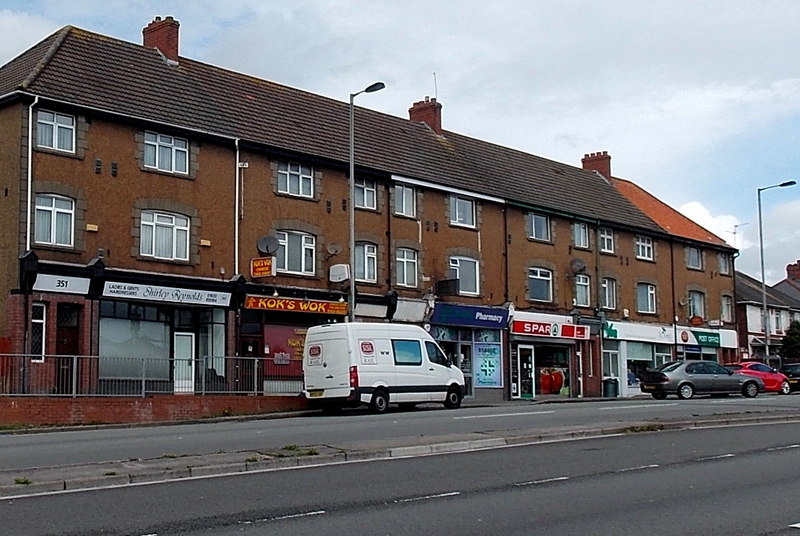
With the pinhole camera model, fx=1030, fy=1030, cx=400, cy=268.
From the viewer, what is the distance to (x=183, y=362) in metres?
29.2

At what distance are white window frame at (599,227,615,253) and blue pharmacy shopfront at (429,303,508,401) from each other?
27.8 feet

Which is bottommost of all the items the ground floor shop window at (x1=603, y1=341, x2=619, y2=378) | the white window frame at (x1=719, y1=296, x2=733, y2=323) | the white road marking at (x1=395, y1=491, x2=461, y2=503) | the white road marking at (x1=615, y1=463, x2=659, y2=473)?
the white road marking at (x1=395, y1=491, x2=461, y2=503)

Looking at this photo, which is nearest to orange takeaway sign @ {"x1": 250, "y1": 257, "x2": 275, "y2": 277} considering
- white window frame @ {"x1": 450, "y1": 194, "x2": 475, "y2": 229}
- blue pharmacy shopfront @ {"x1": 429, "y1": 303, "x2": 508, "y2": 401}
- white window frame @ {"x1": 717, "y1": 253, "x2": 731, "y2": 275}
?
blue pharmacy shopfront @ {"x1": 429, "y1": 303, "x2": 508, "y2": 401}

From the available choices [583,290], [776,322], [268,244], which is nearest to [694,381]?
[583,290]

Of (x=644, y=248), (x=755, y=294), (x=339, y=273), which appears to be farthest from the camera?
(x=755, y=294)

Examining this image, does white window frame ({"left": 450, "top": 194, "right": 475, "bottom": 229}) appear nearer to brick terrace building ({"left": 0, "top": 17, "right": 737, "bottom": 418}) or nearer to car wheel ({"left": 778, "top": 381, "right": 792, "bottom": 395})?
brick terrace building ({"left": 0, "top": 17, "right": 737, "bottom": 418})

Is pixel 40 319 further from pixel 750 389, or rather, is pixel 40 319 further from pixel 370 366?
pixel 750 389

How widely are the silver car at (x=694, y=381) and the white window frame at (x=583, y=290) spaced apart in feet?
27.4

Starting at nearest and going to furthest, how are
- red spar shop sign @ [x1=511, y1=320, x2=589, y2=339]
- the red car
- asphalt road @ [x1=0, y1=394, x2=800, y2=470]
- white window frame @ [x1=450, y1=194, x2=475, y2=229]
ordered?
asphalt road @ [x1=0, y1=394, x2=800, y2=470] < white window frame @ [x1=450, y1=194, x2=475, y2=229] < the red car < red spar shop sign @ [x1=511, y1=320, x2=589, y2=339]

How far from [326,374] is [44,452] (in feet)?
39.0

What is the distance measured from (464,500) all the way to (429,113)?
33.0 m

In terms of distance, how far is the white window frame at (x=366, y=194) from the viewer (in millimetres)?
35406

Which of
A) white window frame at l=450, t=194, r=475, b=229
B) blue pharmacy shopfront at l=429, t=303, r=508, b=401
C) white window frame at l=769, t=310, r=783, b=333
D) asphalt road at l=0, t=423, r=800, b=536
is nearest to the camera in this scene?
asphalt road at l=0, t=423, r=800, b=536

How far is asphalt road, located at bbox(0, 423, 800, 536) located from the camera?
978 centimetres
